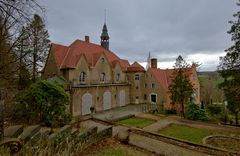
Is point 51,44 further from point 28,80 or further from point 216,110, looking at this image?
point 216,110

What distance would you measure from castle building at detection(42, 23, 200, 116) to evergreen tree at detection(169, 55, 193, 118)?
133 cm

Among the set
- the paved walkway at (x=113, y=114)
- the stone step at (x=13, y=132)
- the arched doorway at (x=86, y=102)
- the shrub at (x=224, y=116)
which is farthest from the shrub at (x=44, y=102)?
the shrub at (x=224, y=116)

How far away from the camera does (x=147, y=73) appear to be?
3478cm

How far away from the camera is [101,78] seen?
94.6 feet

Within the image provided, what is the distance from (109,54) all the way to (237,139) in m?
24.0

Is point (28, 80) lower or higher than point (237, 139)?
higher

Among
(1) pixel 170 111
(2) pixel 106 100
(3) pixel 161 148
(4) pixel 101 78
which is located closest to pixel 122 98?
(2) pixel 106 100

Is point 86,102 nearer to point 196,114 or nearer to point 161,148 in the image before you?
point 196,114

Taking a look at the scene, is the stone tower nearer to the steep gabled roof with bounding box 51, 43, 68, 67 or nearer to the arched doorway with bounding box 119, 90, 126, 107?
the arched doorway with bounding box 119, 90, 126, 107

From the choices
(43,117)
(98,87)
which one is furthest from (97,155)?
(98,87)

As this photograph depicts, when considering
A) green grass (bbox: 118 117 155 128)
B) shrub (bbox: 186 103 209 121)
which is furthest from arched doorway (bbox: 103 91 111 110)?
shrub (bbox: 186 103 209 121)

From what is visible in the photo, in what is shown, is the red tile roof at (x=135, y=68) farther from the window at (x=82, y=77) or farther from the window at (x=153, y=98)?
the window at (x=82, y=77)

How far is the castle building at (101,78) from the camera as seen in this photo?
24.5 metres

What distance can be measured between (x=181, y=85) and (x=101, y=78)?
11.1 metres
